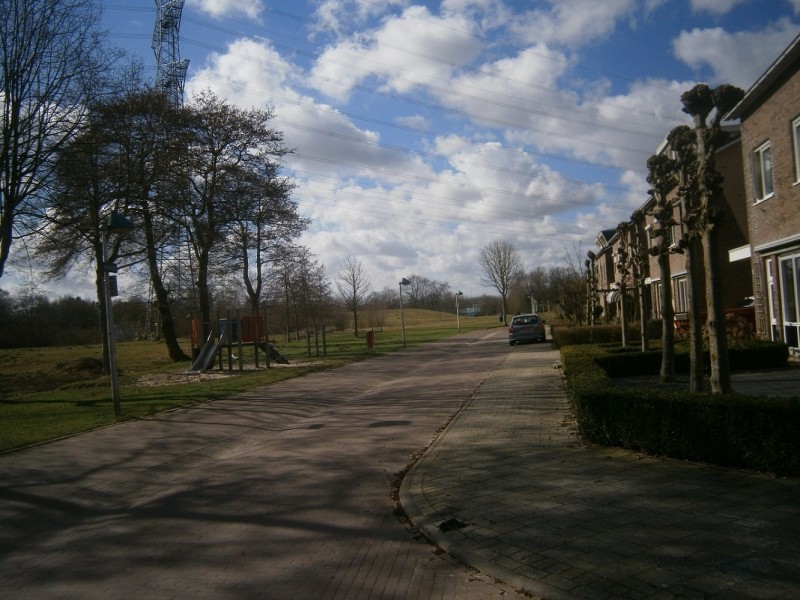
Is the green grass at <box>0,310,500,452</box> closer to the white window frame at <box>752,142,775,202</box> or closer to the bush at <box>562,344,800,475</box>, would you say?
the bush at <box>562,344,800,475</box>

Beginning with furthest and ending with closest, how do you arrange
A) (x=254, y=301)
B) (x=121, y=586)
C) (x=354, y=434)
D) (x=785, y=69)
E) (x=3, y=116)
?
(x=254, y=301) → (x=3, y=116) → (x=785, y=69) → (x=354, y=434) → (x=121, y=586)

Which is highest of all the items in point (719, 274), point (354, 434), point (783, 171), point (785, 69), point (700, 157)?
point (785, 69)

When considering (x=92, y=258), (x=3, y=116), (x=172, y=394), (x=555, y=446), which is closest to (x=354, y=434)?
(x=555, y=446)

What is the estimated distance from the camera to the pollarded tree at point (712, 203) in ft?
27.1

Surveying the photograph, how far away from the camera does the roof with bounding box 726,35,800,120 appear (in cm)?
1398

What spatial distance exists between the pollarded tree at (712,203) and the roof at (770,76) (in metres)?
5.65

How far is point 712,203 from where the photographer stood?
335 inches

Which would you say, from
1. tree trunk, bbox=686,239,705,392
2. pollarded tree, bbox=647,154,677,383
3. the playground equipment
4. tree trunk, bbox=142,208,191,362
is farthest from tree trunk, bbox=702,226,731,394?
tree trunk, bbox=142,208,191,362

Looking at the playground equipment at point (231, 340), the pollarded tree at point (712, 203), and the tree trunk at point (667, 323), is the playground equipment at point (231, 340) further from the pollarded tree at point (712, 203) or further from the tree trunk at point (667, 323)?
the pollarded tree at point (712, 203)

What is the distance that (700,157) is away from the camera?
880 cm

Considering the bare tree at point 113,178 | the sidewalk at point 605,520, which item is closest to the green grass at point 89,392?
the bare tree at point 113,178

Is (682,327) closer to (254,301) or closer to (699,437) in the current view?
(699,437)

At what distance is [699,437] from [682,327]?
1776 cm

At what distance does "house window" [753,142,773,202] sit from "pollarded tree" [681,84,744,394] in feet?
29.8
